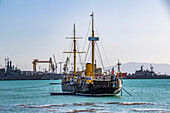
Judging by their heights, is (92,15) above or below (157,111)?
above

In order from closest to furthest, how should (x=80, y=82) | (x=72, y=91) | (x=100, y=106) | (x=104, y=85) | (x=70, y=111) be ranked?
(x=70, y=111), (x=100, y=106), (x=104, y=85), (x=80, y=82), (x=72, y=91)

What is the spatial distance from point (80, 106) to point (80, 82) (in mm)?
16348

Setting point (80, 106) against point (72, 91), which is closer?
point (80, 106)

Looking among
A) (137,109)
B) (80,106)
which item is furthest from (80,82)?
(137,109)

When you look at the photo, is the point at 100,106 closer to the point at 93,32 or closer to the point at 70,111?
the point at 70,111

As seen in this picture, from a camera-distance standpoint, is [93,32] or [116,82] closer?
[116,82]

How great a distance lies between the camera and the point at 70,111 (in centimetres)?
3925

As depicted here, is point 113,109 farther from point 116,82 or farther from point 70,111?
point 116,82

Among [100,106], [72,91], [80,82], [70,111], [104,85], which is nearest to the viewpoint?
[70,111]

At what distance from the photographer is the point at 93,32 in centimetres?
6084

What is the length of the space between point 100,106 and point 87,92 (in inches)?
523

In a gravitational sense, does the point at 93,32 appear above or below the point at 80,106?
above

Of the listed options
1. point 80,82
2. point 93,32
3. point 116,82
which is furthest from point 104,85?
point 93,32

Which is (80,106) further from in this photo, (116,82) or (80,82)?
(80,82)
